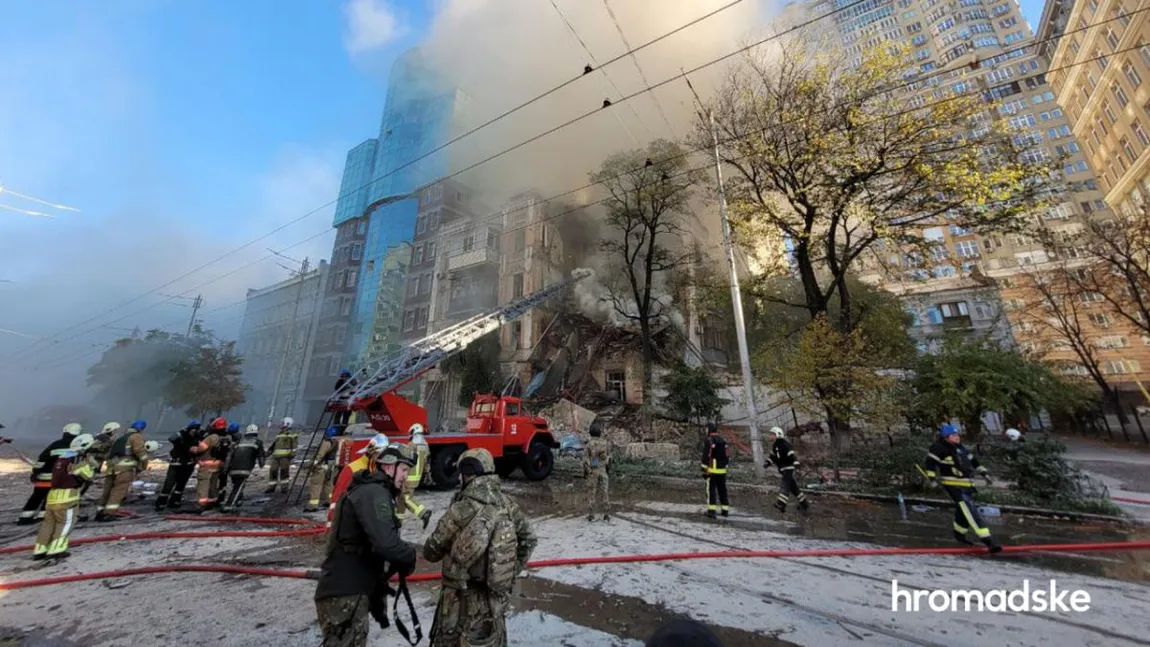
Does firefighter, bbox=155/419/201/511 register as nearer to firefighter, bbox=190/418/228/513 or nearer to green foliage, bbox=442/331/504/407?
firefighter, bbox=190/418/228/513

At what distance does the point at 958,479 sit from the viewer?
5.93 meters

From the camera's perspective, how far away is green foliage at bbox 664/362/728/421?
18.3 m

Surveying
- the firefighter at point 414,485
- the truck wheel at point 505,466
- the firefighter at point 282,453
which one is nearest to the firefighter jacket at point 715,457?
the firefighter at point 414,485

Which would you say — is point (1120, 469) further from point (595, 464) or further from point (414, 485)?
point (414, 485)

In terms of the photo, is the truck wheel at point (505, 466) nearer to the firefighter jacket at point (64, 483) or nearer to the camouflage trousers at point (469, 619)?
the firefighter jacket at point (64, 483)

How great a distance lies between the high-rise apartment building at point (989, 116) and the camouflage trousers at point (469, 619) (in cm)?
920

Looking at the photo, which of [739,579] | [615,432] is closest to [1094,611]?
[739,579]

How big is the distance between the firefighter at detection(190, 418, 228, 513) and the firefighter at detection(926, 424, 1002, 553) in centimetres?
1292

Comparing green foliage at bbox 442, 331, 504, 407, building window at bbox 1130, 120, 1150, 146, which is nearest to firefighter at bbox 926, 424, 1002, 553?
green foliage at bbox 442, 331, 504, 407

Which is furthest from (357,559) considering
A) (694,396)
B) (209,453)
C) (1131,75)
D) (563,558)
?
(1131,75)

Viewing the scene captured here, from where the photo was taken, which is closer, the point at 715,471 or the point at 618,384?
the point at 715,471

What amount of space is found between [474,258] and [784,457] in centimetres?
2638

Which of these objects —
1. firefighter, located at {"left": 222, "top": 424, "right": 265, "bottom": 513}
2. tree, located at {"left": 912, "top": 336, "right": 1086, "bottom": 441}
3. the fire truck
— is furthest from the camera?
tree, located at {"left": 912, "top": 336, "right": 1086, "bottom": 441}

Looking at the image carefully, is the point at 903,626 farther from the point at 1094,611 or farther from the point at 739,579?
the point at 1094,611
